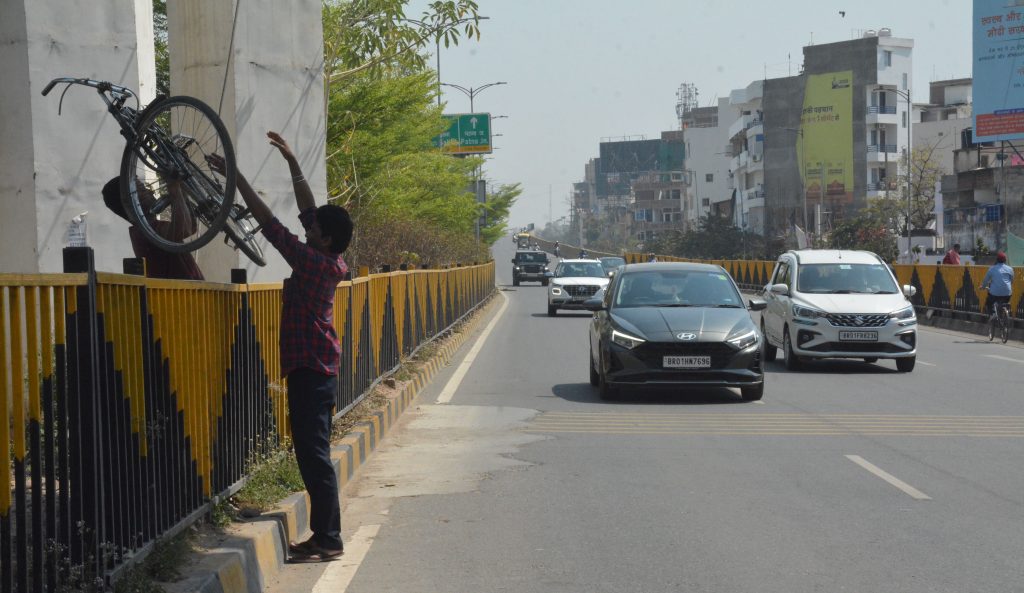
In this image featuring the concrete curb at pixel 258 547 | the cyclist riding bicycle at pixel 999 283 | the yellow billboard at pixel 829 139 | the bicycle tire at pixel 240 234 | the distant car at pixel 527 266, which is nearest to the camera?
the concrete curb at pixel 258 547

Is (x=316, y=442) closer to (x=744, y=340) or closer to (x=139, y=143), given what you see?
(x=139, y=143)

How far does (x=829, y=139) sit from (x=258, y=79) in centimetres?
8986

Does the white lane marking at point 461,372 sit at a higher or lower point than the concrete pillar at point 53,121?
lower

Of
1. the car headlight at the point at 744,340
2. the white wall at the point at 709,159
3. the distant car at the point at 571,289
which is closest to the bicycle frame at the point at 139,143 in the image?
the car headlight at the point at 744,340

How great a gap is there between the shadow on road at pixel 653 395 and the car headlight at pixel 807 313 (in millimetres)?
2826

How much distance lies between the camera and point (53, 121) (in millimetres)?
12352

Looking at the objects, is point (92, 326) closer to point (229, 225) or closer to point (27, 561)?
point (27, 561)

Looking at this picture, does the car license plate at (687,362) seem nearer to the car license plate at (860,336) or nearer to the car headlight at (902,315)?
the car license plate at (860,336)

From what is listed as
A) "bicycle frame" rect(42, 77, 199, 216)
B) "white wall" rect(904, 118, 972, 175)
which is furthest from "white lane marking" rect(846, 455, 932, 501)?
"white wall" rect(904, 118, 972, 175)

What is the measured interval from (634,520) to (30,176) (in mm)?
7340

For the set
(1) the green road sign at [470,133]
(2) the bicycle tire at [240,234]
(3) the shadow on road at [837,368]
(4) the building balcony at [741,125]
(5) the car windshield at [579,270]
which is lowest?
(3) the shadow on road at [837,368]

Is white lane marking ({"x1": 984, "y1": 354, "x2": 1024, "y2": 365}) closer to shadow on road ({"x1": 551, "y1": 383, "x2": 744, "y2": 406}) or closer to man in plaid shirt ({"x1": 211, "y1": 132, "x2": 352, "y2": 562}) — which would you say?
shadow on road ({"x1": 551, "y1": 383, "x2": 744, "y2": 406})

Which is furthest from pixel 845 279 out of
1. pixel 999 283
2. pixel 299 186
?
pixel 299 186

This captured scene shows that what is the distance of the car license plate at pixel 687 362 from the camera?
1446cm
